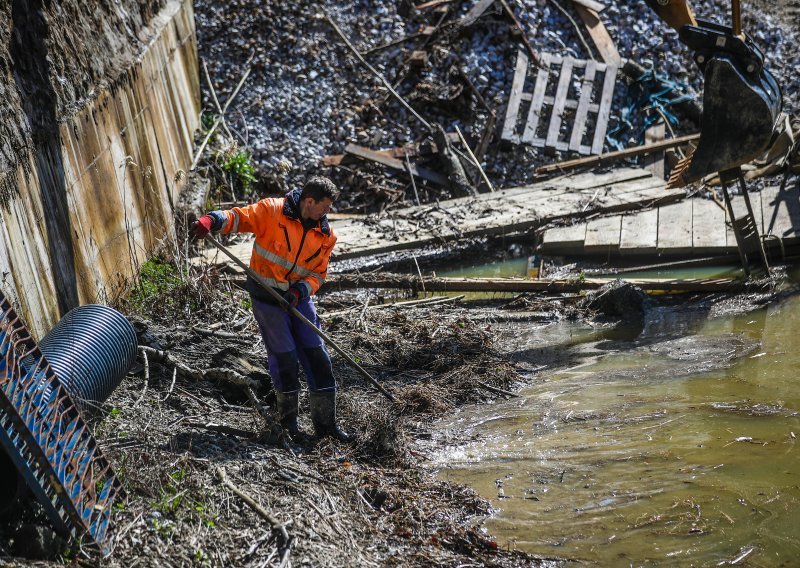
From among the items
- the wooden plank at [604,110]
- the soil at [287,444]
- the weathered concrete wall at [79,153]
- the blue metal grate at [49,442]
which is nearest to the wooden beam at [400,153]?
the wooden plank at [604,110]

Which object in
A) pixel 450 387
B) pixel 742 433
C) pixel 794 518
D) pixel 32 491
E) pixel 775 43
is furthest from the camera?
pixel 775 43

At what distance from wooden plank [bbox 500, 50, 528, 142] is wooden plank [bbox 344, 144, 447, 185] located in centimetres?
120

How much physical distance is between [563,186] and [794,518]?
6968mm

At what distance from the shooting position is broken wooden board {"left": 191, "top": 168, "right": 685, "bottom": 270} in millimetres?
10320

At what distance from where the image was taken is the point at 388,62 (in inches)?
523

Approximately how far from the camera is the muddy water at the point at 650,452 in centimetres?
507

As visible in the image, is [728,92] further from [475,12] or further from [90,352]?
[90,352]

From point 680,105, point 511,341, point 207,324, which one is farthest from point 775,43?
point 207,324

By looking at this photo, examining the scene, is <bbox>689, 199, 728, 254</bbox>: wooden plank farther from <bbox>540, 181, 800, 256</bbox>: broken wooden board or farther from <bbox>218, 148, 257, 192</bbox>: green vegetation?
<bbox>218, 148, 257, 192</bbox>: green vegetation

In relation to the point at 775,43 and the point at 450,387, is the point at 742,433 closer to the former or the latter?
the point at 450,387

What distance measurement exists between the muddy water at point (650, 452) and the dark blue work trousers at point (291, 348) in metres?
1.03

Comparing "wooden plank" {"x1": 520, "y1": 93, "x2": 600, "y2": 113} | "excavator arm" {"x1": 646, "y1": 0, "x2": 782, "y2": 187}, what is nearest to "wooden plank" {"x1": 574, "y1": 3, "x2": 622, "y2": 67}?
"wooden plank" {"x1": 520, "y1": 93, "x2": 600, "y2": 113}

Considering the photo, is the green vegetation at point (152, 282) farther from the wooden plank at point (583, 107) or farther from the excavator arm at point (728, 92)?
the wooden plank at point (583, 107)

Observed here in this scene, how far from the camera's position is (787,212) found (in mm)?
10203
